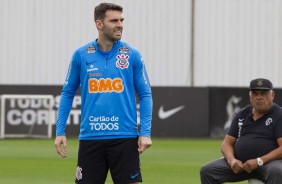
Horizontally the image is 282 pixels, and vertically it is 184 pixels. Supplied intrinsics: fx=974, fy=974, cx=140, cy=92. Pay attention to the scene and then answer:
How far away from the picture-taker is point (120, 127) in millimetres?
7969

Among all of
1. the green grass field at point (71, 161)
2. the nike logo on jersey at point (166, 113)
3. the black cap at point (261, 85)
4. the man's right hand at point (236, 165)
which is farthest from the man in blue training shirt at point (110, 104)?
the nike logo on jersey at point (166, 113)

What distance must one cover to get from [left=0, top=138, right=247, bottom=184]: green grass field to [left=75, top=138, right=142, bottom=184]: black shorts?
4835mm

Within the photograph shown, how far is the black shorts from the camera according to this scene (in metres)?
7.97

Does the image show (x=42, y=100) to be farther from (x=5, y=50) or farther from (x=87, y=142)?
(x=87, y=142)

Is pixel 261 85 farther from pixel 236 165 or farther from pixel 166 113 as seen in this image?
pixel 166 113

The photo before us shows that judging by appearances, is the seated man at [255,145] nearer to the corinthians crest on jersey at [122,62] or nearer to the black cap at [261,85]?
the black cap at [261,85]

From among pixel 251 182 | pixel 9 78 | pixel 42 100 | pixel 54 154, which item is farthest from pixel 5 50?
pixel 251 182

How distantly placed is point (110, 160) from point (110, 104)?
462 millimetres

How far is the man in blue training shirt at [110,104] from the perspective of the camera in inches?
313

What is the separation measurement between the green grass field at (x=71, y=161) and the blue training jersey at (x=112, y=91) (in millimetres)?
4903

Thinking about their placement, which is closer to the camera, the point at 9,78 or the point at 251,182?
the point at 251,182

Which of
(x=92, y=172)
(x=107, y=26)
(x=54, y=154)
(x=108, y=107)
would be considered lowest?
(x=54, y=154)

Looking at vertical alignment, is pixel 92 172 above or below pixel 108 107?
below

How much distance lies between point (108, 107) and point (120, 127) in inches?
7.5
